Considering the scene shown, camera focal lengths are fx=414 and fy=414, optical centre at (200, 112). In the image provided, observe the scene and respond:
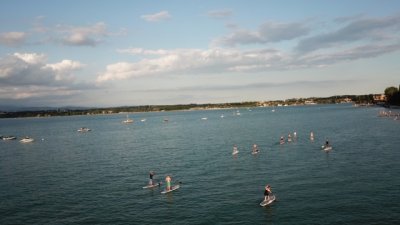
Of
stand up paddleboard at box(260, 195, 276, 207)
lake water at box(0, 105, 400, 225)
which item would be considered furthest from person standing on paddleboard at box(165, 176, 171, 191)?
stand up paddleboard at box(260, 195, 276, 207)

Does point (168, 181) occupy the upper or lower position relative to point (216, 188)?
upper

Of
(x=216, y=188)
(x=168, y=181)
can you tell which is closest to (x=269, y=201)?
(x=216, y=188)

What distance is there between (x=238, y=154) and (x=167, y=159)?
15266mm

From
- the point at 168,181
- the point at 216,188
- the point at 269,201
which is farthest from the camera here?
the point at 216,188

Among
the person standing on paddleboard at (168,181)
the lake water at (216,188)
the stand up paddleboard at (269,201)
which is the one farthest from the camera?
the person standing on paddleboard at (168,181)

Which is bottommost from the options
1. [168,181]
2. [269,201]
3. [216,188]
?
[216,188]

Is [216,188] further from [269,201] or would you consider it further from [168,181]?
[269,201]

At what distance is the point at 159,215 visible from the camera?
45594mm

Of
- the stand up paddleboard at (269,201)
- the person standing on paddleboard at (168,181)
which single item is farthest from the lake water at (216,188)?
the person standing on paddleboard at (168,181)

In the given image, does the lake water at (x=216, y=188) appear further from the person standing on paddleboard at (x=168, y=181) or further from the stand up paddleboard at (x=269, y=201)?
the person standing on paddleboard at (x=168, y=181)

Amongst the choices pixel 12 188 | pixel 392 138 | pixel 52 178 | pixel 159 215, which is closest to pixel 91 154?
pixel 52 178

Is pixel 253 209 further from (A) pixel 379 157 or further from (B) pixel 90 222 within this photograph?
(A) pixel 379 157

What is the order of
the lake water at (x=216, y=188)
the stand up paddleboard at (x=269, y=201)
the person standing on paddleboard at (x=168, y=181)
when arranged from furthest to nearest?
the person standing on paddleboard at (x=168, y=181) < the stand up paddleboard at (x=269, y=201) < the lake water at (x=216, y=188)

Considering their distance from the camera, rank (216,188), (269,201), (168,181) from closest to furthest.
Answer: (269,201) → (168,181) → (216,188)
